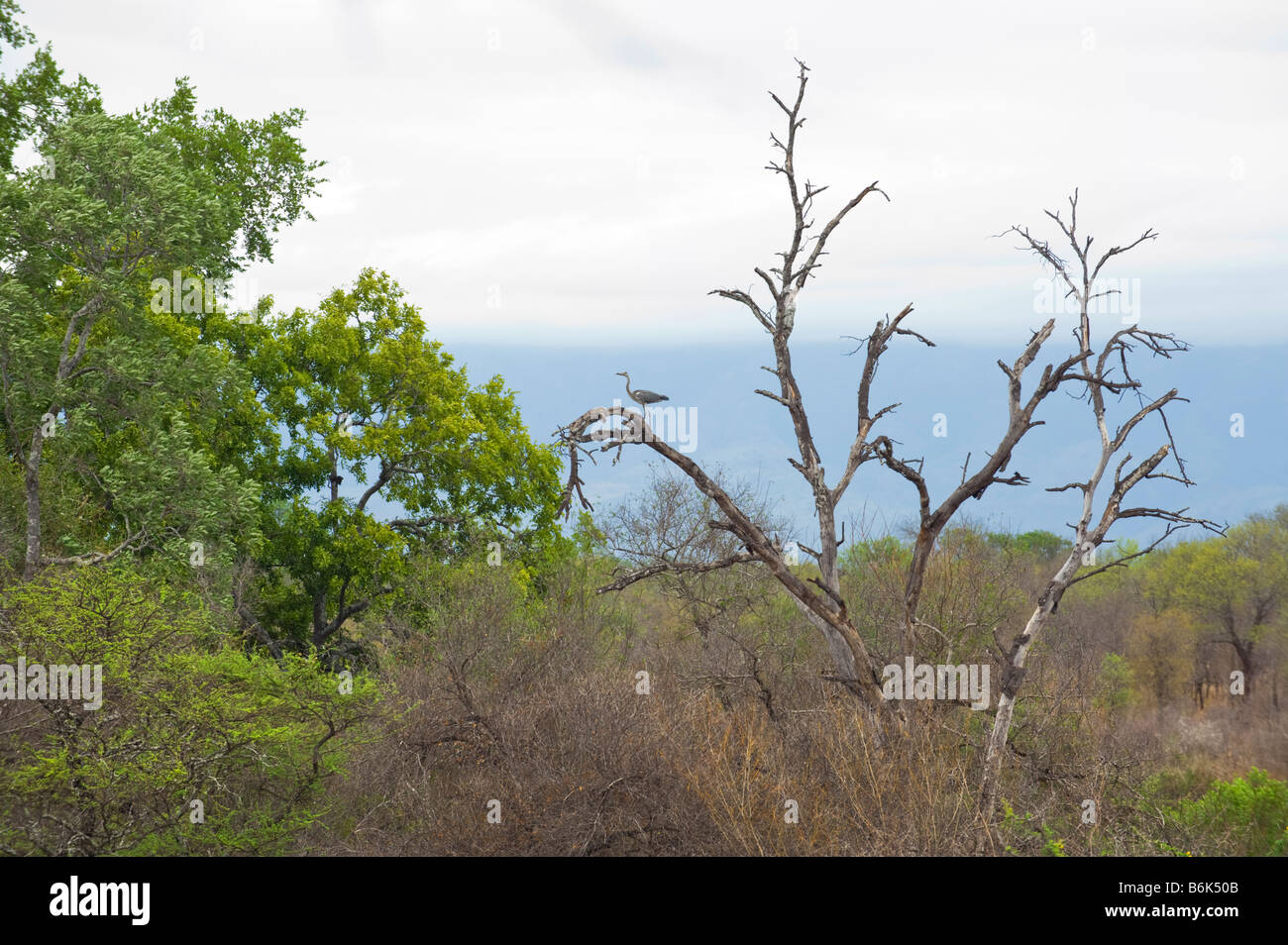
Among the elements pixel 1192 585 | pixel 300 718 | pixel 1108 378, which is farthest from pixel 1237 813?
pixel 1192 585

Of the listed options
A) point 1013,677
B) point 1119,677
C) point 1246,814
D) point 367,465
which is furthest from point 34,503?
point 1119,677

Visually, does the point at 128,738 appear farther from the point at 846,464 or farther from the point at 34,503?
the point at 34,503

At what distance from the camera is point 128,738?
9789mm

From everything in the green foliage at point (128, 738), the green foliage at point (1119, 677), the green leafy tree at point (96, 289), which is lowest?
the green foliage at point (1119, 677)

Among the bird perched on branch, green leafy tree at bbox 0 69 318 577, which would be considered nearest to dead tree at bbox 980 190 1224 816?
the bird perched on branch

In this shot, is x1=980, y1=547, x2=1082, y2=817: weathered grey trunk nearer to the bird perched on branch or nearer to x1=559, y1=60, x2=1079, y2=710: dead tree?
x1=559, y1=60, x2=1079, y2=710: dead tree

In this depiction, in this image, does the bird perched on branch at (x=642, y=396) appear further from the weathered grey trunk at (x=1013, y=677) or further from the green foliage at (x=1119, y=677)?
the green foliage at (x=1119, y=677)

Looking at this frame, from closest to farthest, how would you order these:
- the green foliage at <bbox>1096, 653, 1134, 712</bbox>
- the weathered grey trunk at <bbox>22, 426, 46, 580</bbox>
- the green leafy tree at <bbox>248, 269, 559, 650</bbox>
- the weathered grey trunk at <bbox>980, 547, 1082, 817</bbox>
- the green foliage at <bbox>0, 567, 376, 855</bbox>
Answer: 1. the green foliage at <bbox>0, 567, 376, 855</bbox>
2. the weathered grey trunk at <bbox>980, 547, 1082, 817</bbox>
3. the weathered grey trunk at <bbox>22, 426, 46, 580</bbox>
4. the green leafy tree at <bbox>248, 269, 559, 650</bbox>
5. the green foliage at <bbox>1096, 653, 1134, 712</bbox>

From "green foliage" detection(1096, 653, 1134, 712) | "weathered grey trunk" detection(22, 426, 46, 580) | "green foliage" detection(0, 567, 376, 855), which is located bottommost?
"green foliage" detection(1096, 653, 1134, 712)

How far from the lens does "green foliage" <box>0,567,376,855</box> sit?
977cm

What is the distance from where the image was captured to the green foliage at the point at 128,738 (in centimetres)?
977

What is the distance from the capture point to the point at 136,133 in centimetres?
2423

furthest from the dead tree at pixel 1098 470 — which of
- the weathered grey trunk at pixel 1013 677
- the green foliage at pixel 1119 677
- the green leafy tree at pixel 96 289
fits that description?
the green foliage at pixel 1119 677

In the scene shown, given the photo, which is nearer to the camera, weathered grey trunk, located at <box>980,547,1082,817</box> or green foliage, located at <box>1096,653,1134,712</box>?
weathered grey trunk, located at <box>980,547,1082,817</box>
